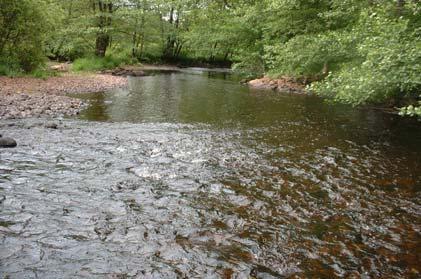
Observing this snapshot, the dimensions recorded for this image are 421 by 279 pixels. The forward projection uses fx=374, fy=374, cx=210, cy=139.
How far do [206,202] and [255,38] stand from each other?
26167mm

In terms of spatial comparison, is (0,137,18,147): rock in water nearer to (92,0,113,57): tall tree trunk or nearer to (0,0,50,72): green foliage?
(0,0,50,72): green foliage

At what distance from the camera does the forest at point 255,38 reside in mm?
10906

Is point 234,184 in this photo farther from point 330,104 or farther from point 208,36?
point 208,36

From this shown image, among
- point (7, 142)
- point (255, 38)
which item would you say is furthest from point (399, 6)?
point (255, 38)

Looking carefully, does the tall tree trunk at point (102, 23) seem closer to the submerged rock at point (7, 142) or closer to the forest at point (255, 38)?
the forest at point (255, 38)

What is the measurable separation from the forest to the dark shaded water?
2032 millimetres

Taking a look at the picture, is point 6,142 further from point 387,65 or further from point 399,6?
point 399,6

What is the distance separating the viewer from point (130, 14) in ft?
118

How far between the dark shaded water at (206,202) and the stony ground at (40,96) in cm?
165

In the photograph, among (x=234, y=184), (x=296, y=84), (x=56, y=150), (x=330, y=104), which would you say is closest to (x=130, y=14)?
(x=296, y=84)

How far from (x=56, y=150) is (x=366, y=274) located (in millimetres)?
7186

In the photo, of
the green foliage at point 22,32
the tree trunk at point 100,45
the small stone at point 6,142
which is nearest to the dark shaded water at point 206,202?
the small stone at point 6,142

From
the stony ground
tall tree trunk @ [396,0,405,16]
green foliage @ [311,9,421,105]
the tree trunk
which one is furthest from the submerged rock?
the tree trunk

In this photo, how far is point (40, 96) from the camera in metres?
15.4
